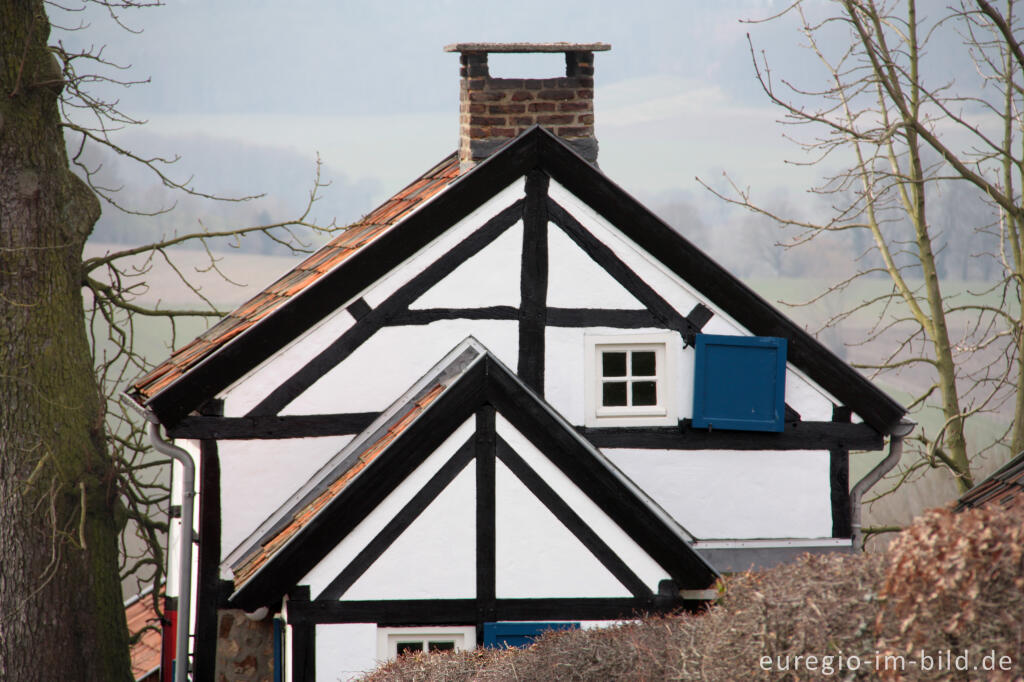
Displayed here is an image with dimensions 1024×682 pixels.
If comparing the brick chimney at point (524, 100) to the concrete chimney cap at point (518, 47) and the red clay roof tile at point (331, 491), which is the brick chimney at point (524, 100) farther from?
the red clay roof tile at point (331, 491)

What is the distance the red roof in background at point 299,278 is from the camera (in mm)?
9758

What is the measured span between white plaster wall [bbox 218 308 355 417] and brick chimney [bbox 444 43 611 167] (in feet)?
6.90

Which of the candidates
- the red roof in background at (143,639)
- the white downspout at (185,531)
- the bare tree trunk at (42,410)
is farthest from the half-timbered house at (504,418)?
the red roof in background at (143,639)

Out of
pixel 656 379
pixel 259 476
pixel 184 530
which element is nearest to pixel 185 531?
pixel 184 530

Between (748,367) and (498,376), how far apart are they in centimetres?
306

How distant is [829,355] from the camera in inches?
398

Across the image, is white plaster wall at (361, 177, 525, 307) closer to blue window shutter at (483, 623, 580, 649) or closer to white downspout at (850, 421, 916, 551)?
blue window shutter at (483, 623, 580, 649)

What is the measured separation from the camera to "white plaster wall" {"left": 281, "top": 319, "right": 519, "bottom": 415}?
9.49m

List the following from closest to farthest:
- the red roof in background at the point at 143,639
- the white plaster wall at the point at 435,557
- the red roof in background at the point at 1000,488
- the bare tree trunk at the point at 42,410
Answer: the white plaster wall at the point at 435,557, the red roof in background at the point at 1000,488, the bare tree trunk at the point at 42,410, the red roof in background at the point at 143,639

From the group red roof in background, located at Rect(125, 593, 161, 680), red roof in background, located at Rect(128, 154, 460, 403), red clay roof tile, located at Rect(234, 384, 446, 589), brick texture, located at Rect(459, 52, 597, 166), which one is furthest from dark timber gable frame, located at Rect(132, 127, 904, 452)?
red roof in background, located at Rect(125, 593, 161, 680)

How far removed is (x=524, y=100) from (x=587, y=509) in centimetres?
434

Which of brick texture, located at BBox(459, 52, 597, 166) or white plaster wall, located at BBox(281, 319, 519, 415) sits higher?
brick texture, located at BBox(459, 52, 597, 166)

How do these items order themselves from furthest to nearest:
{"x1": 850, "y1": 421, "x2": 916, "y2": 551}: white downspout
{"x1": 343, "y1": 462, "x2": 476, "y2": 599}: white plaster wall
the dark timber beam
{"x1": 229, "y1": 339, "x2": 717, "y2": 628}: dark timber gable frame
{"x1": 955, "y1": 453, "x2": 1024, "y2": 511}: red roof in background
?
{"x1": 850, "y1": 421, "x2": 916, "y2": 551}: white downspout, the dark timber beam, {"x1": 955, "y1": 453, "x2": 1024, "y2": 511}: red roof in background, {"x1": 343, "y1": 462, "x2": 476, "y2": 599}: white plaster wall, {"x1": 229, "y1": 339, "x2": 717, "y2": 628}: dark timber gable frame

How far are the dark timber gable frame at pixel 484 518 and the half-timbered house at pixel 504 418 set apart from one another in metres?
0.02
